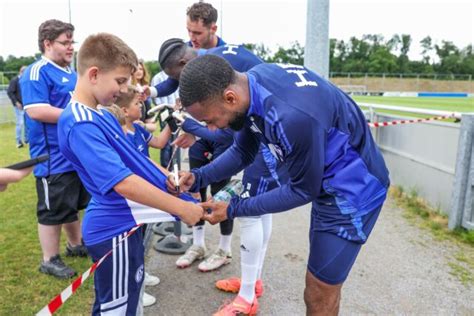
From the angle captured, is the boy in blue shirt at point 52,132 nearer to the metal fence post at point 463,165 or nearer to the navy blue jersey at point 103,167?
the navy blue jersey at point 103,167

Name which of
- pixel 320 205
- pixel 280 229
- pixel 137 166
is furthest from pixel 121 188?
pixel 280 229

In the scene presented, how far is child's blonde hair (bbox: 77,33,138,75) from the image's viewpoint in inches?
86.7

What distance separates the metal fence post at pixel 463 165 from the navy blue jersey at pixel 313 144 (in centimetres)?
330

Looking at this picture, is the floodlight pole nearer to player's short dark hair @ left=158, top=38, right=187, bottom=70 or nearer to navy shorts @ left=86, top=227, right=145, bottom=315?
player's short dark hair @ left=158, top=38, right=187, bottom=70

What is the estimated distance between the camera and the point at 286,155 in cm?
204

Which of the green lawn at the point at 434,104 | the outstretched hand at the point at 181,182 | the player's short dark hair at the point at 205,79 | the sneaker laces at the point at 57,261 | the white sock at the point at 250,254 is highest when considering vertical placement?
the player's short dark hair at the point at 205,79

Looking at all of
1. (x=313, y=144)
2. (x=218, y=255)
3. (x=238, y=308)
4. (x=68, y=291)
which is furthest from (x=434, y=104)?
(x=68, y=291)

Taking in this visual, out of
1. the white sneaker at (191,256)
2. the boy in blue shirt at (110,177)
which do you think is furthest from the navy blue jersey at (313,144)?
the white sneaker at (191,256)

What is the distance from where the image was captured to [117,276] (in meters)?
2.31

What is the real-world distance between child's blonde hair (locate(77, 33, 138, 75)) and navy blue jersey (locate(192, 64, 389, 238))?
70 centimetres

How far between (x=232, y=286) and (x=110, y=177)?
7.09 feet

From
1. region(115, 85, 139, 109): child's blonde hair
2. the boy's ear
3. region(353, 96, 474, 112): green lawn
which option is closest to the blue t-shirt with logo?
region(115, 85, 139, 109): child's blonde hair

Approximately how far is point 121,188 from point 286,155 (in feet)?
2.63

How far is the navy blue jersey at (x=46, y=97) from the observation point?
3652 mm
